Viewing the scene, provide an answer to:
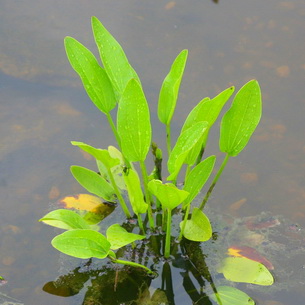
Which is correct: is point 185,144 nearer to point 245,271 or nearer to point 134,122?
point 134,122

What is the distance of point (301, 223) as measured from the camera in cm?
203

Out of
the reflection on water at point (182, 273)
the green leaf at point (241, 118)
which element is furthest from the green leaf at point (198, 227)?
the green leaf at point (241, 118)

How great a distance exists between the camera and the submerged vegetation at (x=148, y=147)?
4.99 ft

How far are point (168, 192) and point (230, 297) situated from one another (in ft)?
1.70

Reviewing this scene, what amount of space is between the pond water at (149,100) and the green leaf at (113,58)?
24.5 inches

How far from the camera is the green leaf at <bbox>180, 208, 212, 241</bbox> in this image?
177cm

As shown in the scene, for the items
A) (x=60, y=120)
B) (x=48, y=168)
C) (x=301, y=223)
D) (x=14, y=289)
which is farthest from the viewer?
(x=60, y=120)

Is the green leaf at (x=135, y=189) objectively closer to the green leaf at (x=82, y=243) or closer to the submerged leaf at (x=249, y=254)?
the green leaf at (x=82, y=243)

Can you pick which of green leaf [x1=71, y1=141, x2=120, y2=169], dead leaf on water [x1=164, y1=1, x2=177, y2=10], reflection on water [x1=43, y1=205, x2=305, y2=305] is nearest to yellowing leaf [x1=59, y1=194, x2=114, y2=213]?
reflection on water [x1=43, y1=205, x2=305, y2=305]

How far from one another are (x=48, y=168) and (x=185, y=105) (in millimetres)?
674

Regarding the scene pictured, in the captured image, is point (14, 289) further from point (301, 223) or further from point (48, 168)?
point (301, 223)

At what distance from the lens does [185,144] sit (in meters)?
1.53

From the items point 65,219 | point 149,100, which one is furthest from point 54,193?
point 149,100

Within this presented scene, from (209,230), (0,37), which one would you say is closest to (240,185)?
(209,230)
